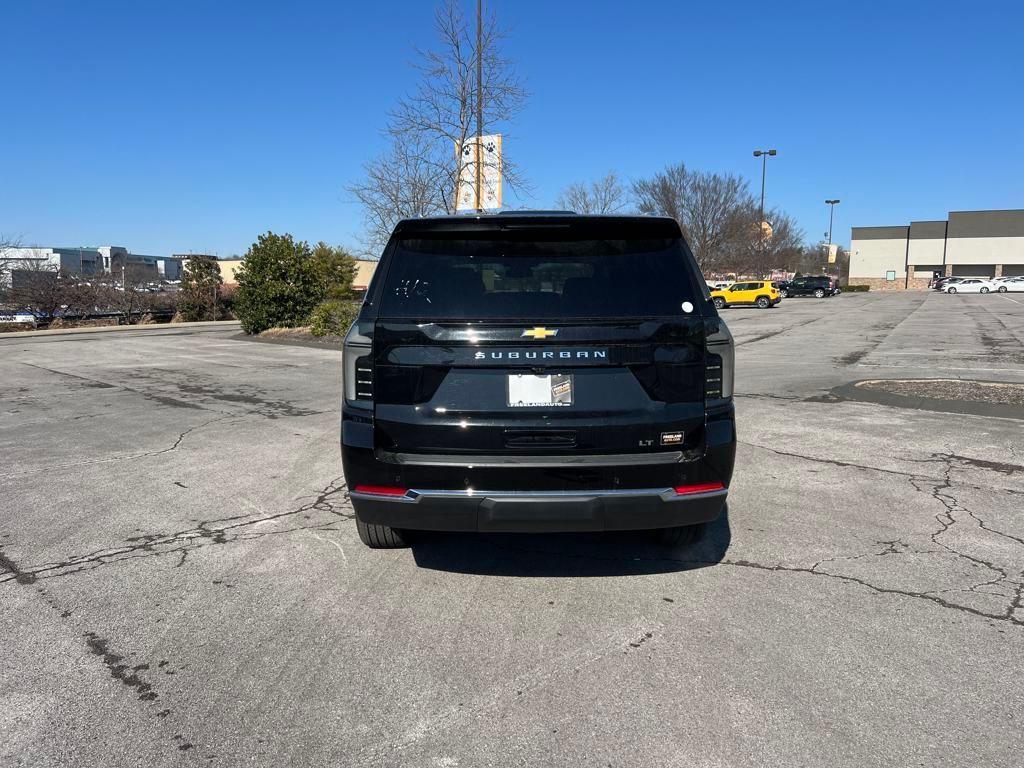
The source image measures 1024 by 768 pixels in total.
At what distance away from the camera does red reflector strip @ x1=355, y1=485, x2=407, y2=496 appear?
344 centimetres

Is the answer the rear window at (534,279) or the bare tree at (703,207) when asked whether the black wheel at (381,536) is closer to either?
the rear window at (534,279)

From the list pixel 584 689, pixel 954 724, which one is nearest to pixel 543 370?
pixel 584 689

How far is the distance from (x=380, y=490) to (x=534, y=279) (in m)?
1.27

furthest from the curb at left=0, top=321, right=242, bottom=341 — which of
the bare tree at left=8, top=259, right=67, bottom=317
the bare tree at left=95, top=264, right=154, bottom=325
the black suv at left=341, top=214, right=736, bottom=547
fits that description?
the black suv at left=341, top=214, right=736, bottom=547

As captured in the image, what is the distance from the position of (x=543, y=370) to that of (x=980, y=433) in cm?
627

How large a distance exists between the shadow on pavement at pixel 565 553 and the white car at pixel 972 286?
69925mm

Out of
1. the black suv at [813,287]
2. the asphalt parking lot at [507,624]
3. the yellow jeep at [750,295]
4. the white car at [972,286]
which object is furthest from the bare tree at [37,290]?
the white car at [972,286]

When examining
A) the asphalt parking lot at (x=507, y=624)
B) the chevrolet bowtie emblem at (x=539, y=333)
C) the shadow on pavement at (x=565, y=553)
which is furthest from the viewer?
the shadow on pavement at (x=565, y=553)

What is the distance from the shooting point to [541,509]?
3.35m

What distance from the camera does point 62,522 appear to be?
4.95m

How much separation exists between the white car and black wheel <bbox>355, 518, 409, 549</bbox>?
7123 centimetres

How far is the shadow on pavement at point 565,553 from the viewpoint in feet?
13.4

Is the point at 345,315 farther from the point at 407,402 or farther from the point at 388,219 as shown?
the point at 407,402

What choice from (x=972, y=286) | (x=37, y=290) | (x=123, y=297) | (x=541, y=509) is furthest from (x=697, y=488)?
(x=972, y=286)
